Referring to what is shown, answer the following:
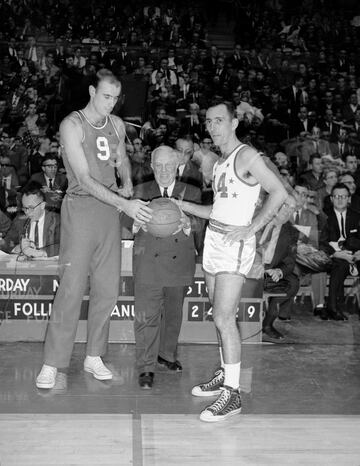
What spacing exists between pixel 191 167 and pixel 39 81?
5.89 m

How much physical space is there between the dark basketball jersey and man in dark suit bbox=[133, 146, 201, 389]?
0.29 metres

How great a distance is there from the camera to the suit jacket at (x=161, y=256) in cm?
462

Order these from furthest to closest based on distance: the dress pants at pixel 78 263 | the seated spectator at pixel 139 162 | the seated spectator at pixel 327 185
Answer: the seated spectator at pixel 327 185, the seated spectator at pixel 139 162, the dress pants at pixel 78 263

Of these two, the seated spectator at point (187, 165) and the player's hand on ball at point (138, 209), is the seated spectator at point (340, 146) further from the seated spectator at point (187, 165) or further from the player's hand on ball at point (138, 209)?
the player's hand on ball at point (138, 209)

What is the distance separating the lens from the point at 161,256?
15.3 ft

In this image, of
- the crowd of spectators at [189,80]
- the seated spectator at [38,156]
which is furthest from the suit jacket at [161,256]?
the seated spectator at [38,156]

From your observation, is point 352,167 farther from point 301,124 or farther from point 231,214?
point 231,214

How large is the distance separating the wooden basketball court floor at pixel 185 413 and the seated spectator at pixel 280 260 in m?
0.60

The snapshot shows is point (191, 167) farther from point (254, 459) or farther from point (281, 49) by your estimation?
point (281, 49)

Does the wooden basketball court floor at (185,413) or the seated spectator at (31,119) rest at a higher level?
the seated spectator at (31,119)

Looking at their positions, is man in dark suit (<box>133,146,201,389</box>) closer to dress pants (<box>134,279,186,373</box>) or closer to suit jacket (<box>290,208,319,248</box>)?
dress pants (<box>134,279,186,373</box>)

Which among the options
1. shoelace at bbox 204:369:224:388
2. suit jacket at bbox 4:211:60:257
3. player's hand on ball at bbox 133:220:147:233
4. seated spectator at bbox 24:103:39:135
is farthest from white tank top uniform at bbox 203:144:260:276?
seated spectator at bbox 24:103:39:135

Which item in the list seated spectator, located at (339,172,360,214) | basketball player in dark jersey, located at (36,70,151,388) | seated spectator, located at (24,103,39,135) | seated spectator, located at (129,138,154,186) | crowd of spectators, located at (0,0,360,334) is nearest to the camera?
basketball player in dark jersey, located at (36,70,151,388)

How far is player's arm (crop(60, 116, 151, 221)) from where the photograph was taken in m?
4.15
